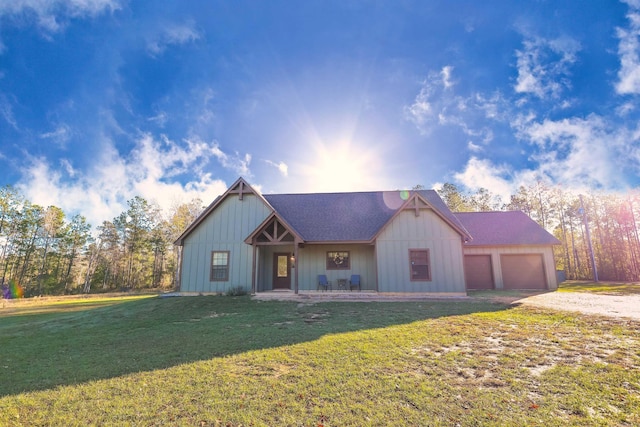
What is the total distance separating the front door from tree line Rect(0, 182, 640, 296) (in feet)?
65.9

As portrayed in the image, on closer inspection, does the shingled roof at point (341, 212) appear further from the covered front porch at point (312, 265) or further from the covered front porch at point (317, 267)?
the covered front porch at point (317, 267)

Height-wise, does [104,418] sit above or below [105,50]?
below

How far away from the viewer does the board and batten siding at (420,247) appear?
12609 millimetres

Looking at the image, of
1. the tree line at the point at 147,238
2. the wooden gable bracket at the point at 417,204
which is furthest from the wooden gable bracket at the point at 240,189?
the tree line at the point at 147,238

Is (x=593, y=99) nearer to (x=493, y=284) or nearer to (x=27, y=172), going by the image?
(x=493, y=284)

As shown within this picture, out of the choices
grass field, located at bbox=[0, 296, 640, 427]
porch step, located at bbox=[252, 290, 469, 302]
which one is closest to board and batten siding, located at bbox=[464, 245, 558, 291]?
porch step, located at bbox=[252, 290, 469, 302]

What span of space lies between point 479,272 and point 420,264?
20.0ft

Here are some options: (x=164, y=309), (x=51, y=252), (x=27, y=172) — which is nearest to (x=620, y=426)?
(x=164, y=309)

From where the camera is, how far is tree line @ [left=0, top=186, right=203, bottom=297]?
107ft

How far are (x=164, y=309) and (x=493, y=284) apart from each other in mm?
16976

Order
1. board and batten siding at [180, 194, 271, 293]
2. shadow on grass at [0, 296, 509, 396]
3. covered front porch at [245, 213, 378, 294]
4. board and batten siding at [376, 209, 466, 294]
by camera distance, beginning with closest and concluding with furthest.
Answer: shadow on grass at [0, 296, 509, 396], board and batten siding at [376, 209, 466, 294], board and batten siding at [180, 194, 271, 293], covered front porch at [245, 213, 378, 294]

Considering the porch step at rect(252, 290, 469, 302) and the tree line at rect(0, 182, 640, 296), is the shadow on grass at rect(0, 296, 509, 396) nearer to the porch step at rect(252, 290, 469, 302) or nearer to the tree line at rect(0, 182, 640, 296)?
the porch step at rect(252, 290, 469, 302)

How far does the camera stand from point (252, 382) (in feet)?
13.2

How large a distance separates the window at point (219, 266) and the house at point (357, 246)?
0.05 m
